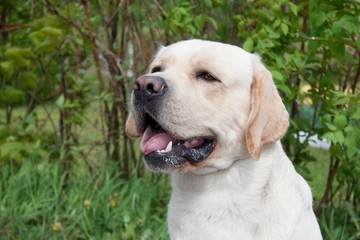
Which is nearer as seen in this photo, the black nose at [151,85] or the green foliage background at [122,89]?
the black nose at [151,85]

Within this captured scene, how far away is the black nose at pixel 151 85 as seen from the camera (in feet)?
9.77

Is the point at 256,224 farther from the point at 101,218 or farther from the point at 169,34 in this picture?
the point at 169,34

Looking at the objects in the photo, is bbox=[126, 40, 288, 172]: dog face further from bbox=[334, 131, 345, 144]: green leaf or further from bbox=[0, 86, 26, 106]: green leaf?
bbox=[0, 86, 26, 106]: green leaf

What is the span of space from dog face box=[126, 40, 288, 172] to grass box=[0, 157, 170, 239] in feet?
5.19

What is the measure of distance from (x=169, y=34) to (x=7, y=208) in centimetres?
171

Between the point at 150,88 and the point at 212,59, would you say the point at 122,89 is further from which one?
the point at 150,88

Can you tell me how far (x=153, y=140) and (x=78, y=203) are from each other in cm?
192

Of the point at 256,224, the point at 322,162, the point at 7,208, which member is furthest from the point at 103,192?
the point at 322,162

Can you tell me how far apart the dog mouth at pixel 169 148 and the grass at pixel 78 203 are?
1.56 meters

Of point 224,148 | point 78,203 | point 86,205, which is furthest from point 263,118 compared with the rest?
point 78,203

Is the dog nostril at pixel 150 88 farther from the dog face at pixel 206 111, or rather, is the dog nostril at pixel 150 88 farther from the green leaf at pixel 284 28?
the green leaf at pixel 284 28

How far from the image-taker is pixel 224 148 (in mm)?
3172

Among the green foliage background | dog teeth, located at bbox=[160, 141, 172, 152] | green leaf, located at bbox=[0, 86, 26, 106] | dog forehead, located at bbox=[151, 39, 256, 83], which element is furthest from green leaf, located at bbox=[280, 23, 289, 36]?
green leaf, located at bbox=[0, 86, 26, 106]

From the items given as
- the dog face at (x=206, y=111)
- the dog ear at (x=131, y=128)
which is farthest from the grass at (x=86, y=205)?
the dog face at (x=206, y=111)
